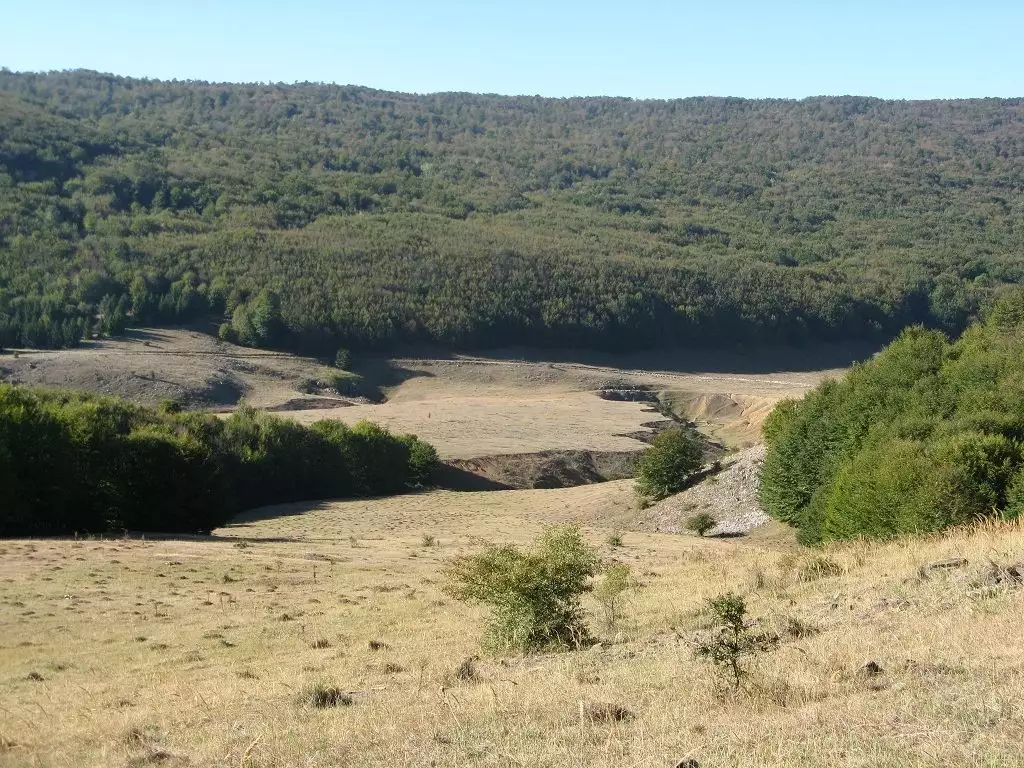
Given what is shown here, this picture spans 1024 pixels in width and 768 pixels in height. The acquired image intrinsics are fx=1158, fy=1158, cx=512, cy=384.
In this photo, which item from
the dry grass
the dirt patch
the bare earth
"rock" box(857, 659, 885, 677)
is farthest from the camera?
the dirt patch

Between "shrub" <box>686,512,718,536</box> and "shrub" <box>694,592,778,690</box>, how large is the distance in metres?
32.2

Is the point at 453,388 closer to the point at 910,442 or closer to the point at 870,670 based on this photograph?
the point at 910,442

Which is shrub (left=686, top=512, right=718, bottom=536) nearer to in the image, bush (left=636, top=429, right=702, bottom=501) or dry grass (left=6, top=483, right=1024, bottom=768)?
bush (left=636, top=429, right=702, bottom=501)

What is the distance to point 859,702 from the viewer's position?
8.17 metres

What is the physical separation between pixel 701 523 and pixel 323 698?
3331cm

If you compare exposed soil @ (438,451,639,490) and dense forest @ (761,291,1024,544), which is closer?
dense forest @ (761,291,1024,544)

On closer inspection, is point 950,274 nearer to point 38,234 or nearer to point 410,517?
point 38,234

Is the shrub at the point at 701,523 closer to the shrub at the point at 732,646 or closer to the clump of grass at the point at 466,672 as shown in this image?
the clump of grass at the point at 466,672

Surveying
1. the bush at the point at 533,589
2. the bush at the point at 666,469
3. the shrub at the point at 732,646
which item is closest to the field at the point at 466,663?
the shrub at the point at 732,646

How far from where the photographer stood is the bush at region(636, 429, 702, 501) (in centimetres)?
5012

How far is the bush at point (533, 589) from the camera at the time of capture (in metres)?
14.9

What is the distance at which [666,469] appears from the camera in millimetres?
50219

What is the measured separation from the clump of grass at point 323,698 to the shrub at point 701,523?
107 ft

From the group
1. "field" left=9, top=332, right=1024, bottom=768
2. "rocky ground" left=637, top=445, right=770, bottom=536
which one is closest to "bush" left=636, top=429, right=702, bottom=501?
"rocky ground" left=637, top=445, right=770, bottom=536
